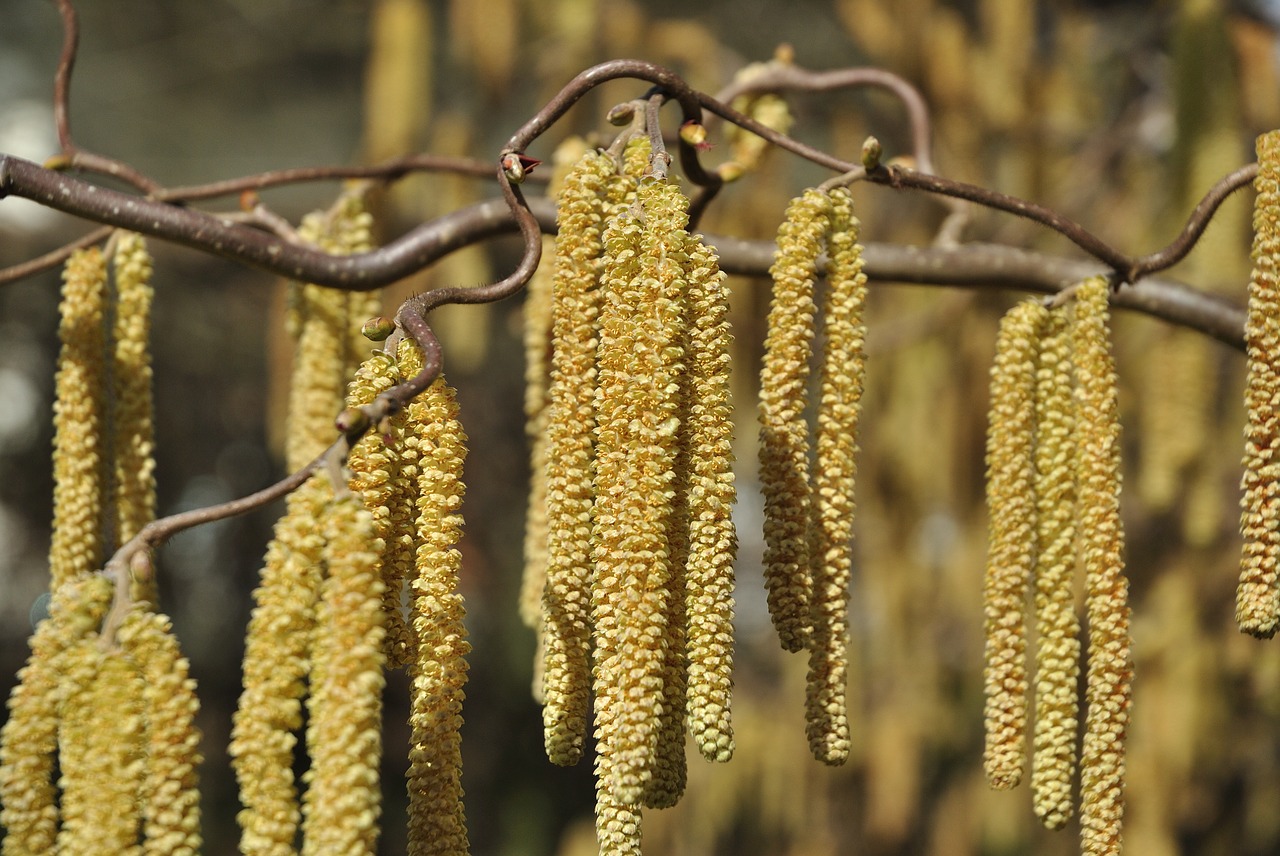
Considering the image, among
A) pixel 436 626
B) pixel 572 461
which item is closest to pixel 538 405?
pixel 572 461

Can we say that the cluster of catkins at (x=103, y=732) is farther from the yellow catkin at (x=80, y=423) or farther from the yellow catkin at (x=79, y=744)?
the yellow catkin at (x=80, y=423)

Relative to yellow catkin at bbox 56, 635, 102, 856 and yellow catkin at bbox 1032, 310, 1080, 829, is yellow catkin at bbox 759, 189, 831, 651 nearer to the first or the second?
yellow catkin at bbox 1032, 310, 1080, 829

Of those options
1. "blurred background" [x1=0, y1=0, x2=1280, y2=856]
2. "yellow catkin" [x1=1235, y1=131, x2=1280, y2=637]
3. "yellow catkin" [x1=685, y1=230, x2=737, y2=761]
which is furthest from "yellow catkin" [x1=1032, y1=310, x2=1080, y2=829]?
"blurred background" [x1=0, y1=0, x2=1280, y2=856]

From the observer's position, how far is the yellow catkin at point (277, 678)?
0.75 meters

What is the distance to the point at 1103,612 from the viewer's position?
1075mm

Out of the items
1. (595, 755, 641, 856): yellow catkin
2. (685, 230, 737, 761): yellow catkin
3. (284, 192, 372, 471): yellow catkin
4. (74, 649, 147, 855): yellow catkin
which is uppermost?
(284, 192, 372, 471): yellow catkin

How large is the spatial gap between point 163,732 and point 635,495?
0.36 meters

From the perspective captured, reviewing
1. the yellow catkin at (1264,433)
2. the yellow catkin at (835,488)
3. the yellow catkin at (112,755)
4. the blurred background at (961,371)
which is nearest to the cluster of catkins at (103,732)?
the yellow catkin at (112,755)

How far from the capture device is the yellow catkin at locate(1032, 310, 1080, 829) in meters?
1.08

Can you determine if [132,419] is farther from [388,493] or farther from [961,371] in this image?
[961,371]

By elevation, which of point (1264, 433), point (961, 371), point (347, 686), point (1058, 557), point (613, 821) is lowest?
point (613, 821)

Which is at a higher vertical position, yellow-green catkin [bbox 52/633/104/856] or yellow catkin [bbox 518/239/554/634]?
yellow catkin [bbox 518/239/554/634]

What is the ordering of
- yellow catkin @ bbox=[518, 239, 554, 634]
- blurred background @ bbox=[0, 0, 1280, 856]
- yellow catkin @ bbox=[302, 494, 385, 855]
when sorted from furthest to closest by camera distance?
blurred background @ bbox=[0, 0, 1280, 856], yellow catkin @ bbox=[518, 239, 554, 634], yellow catkin @ bbox=[302, 494, 385, 855]

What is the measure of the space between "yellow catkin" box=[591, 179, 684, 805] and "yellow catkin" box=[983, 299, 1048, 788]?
41 cm
